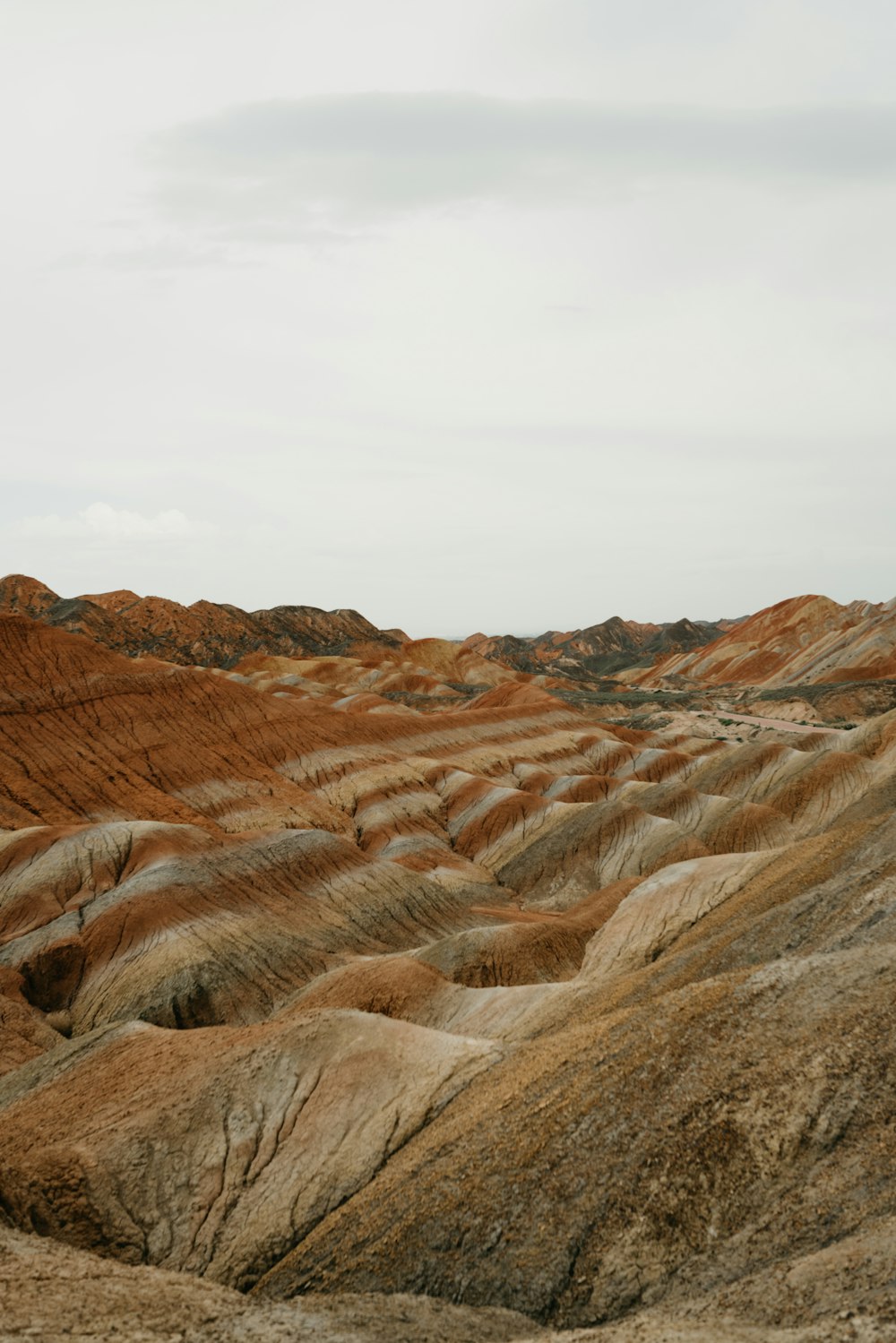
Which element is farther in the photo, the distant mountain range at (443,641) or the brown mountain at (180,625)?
the brown mountain at (180,625)

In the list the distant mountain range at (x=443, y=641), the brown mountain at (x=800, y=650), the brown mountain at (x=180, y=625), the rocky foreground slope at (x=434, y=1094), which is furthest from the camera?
the brown mountain at (x=180, y=625)

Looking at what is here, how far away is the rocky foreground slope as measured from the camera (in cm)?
1118

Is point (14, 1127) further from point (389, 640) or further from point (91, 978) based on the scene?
point (389, 640)

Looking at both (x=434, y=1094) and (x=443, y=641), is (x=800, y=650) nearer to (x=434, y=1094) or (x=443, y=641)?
(x=443, y=641)

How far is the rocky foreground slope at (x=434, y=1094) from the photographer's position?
1118cm

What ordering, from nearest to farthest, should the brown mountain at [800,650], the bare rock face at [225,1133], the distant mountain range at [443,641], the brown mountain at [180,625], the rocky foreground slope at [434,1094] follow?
the rocky foreground slope at [434,1094]
the bare rock face at [225,1133]
the brown mountain at [800,650]
the distant mountain range at [443,641]
the brown mountain at [180,625]

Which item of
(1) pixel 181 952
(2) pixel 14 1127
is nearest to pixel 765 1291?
(2) pixel 14 1127

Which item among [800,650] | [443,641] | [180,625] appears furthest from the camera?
[443,641]

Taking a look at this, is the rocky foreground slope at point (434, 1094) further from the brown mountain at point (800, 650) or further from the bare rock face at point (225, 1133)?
the brown mountain at point (800, 650)

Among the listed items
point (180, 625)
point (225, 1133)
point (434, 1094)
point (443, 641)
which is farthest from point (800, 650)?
point (225, 1133)

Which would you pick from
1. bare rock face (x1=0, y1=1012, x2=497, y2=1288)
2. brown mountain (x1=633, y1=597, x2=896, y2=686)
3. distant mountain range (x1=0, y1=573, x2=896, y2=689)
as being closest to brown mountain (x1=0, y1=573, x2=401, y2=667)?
distant mountain range (x1=0, y1=573, x2=896, y2=689)

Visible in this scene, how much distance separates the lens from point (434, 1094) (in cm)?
1738

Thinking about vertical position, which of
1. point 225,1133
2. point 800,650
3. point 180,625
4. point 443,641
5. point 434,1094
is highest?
point 180,625

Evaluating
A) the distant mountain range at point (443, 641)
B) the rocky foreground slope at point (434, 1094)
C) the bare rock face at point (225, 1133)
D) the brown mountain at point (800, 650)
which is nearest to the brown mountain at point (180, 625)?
the distant mountain range at point (443, 641)
